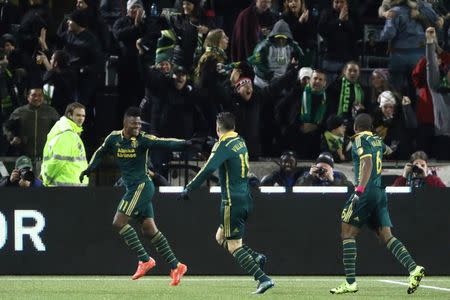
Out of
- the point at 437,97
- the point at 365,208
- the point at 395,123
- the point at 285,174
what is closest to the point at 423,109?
the point at 437,97

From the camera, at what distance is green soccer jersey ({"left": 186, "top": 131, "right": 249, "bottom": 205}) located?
566 inches

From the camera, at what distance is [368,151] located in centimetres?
1448

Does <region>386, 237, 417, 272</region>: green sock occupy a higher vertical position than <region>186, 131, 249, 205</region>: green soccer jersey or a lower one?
lower

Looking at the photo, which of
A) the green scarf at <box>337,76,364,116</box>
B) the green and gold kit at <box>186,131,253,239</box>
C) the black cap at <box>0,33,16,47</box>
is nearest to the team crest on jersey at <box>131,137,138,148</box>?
the green and gold kit at <box>186,131,253,239</box>

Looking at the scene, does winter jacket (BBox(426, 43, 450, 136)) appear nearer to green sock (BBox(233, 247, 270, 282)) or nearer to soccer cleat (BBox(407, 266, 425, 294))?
soccer cleat (BBox(407, 266, 425, 294))

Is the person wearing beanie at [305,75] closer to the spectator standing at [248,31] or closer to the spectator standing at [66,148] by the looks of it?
the spectator standing at [248,31]

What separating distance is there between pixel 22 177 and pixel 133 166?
2548 mm

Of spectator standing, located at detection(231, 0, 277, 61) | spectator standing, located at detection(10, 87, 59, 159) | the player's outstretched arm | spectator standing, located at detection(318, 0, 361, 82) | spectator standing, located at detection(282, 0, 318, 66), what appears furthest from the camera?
spectator standing, located at detection(282, 0, 318, 66)

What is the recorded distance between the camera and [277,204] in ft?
59.0

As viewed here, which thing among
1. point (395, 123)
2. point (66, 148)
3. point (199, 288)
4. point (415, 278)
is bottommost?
point (199, 288)

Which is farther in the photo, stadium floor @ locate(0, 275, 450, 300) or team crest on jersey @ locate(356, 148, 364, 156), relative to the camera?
team crest on jersey @ locate(356, 148, 364, 156)

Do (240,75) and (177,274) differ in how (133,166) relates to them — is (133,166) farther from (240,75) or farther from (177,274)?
(240,75)

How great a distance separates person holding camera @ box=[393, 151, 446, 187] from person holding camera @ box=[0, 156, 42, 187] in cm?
489

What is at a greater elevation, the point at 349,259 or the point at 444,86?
the point at 444,86
